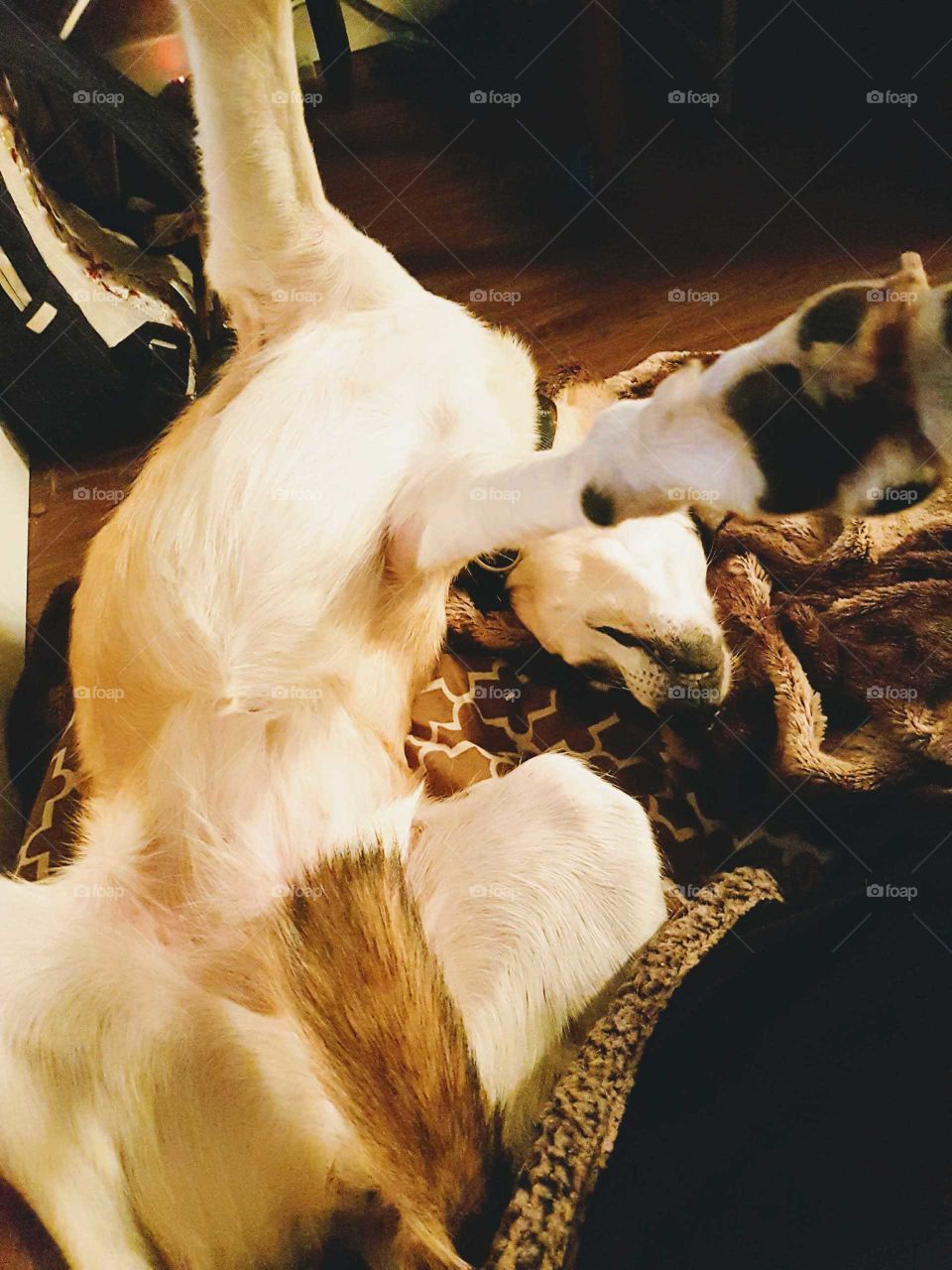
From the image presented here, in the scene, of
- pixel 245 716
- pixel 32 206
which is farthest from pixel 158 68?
pixel 245 716

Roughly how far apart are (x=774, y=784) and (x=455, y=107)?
0.77 metres

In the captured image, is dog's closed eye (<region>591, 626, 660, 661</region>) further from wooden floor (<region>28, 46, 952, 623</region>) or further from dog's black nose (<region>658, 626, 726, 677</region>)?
wooden floor (<region>28, 46, 952, 623</region>)

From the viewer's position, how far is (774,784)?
2.75ft

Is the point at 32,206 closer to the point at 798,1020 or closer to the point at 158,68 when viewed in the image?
the point at 158,68

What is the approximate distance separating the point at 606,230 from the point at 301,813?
0.71 meters

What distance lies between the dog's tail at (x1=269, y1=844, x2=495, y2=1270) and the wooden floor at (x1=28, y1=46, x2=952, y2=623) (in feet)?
1.65

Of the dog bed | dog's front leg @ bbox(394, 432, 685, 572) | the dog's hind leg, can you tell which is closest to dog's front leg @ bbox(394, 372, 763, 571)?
dog's front leg @ bbox(394, 432, 685, 572)

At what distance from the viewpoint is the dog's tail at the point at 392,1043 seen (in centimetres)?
64

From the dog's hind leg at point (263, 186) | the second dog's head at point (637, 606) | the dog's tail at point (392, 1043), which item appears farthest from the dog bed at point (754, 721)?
the dog's hind leg at point (263, 186)

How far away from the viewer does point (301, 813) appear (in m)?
0.76

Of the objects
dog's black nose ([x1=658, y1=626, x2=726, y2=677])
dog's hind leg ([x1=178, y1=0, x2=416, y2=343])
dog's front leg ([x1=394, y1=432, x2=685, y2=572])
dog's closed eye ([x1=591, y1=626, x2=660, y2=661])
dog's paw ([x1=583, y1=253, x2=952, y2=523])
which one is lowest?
dog's black nose ([x1=658, y1=626, x2=726, y2=677])

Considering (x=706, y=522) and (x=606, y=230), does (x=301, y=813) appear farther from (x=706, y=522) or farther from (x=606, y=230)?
(x=606, y=230)

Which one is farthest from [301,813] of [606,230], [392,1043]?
[606,230]

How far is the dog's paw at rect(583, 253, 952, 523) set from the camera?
590 millimetres
